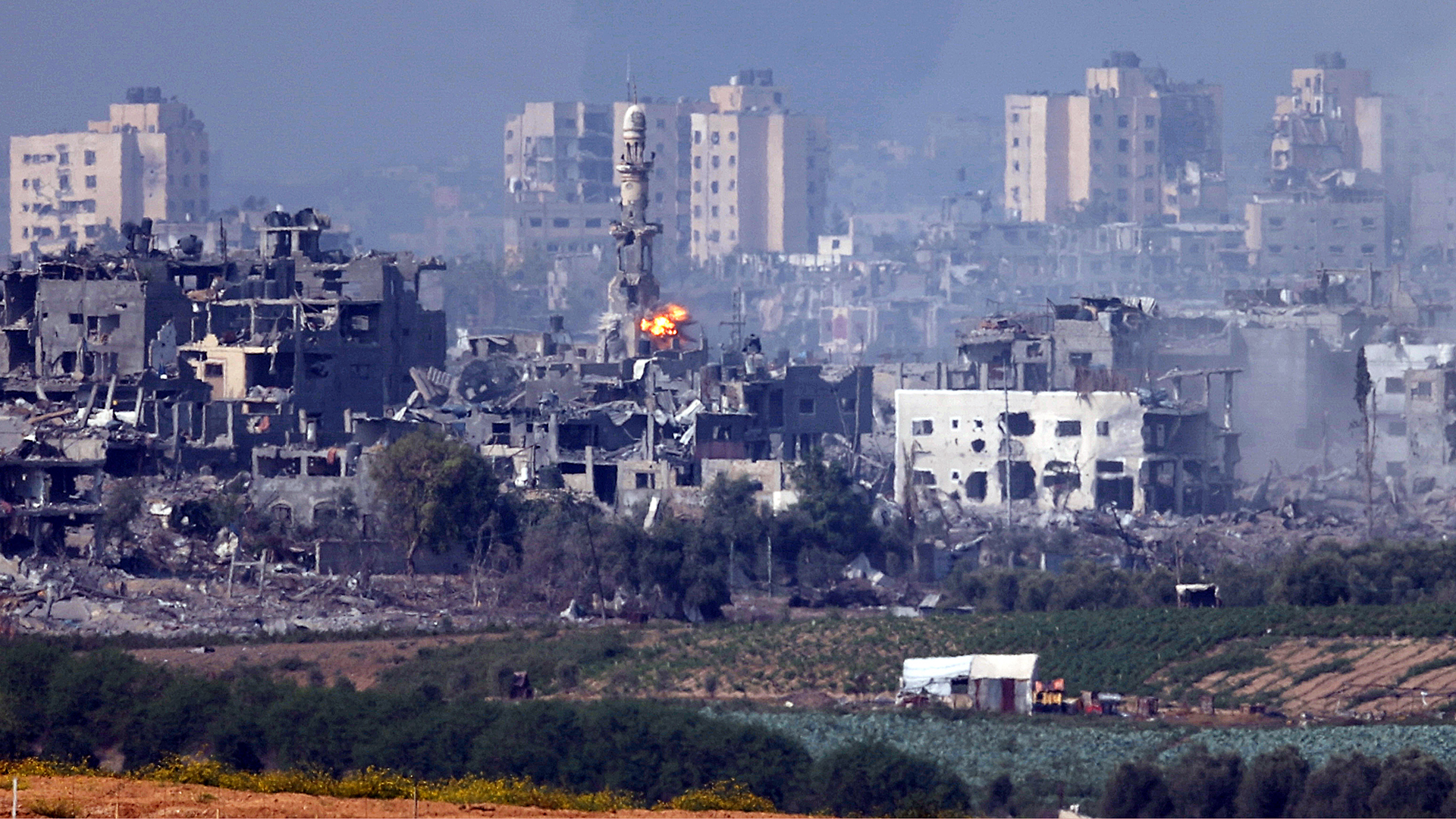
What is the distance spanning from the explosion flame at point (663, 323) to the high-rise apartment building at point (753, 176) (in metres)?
61.7

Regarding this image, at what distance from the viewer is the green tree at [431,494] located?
51312 millimetres

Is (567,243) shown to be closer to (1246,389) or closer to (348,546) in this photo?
(1246,389)

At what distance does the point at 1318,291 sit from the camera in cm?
8156

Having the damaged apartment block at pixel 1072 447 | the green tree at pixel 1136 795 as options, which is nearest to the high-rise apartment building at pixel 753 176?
the damaged apartment block at pixel 1072 447

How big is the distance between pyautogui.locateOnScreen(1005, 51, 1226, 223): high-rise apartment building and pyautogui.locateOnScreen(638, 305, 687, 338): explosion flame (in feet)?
206

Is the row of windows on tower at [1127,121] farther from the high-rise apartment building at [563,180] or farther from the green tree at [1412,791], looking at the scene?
the green tree at [1412,791]

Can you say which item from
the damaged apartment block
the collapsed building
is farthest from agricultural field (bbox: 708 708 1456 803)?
the damaged apartment block

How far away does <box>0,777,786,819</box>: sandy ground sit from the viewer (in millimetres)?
23828

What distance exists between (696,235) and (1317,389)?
68.8m

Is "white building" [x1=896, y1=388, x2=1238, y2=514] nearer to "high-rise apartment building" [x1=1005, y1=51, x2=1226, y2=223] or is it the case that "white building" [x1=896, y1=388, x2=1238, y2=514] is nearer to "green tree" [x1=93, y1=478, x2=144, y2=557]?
"green tree" [x1=93, y1=478, x2=144, y2=557]

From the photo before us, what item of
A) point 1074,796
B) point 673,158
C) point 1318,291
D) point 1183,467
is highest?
point 673,158

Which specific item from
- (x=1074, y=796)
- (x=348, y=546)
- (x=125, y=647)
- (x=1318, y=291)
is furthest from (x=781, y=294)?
(x=1074, y=796)

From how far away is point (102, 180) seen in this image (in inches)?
4951

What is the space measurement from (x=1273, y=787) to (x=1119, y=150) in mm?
110149
